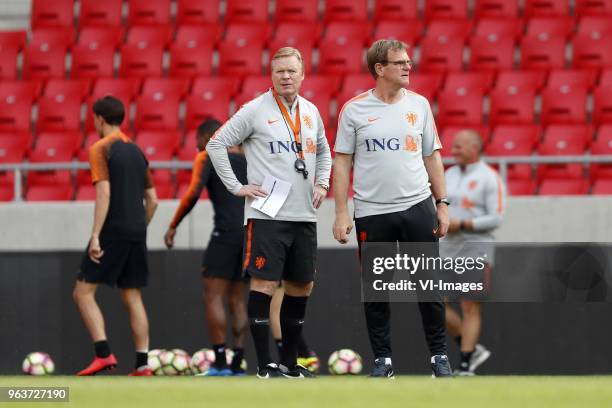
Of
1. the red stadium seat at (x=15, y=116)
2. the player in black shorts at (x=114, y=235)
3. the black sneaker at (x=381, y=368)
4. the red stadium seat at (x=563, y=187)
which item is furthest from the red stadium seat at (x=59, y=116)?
the black sneaker at (x=381, y=368)

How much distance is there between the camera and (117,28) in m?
15.0

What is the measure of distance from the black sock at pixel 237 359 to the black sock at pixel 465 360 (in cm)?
151

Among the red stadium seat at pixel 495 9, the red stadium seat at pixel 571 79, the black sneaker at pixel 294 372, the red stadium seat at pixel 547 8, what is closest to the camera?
the black sneaker at pixel 294 372

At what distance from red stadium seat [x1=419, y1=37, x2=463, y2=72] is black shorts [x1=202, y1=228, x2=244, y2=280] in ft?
17.9

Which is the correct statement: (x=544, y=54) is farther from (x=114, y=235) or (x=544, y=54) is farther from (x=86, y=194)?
(x=114, y=235)

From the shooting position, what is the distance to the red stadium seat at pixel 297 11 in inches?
583

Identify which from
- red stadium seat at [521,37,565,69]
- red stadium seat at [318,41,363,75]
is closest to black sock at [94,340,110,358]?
red stadium seat at [318,41,363,75]

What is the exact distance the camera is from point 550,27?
45.8 feet

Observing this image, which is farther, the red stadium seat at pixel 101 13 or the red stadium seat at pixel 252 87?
the red stadium seat at pixel 101 13

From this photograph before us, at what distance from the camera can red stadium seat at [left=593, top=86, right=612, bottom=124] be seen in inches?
492

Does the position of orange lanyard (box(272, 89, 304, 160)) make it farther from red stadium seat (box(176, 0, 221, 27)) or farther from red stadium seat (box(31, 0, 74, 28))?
red stadium seat (box(31, 0, 74, 28))

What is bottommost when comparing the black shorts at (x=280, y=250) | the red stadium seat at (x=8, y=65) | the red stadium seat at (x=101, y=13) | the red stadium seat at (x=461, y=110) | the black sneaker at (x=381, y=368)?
the black sneaker at (x=381, y=368)

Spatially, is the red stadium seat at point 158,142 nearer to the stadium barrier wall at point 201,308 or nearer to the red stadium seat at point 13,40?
the stadium barrier wall at point 201,308

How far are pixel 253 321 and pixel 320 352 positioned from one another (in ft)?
9.10
